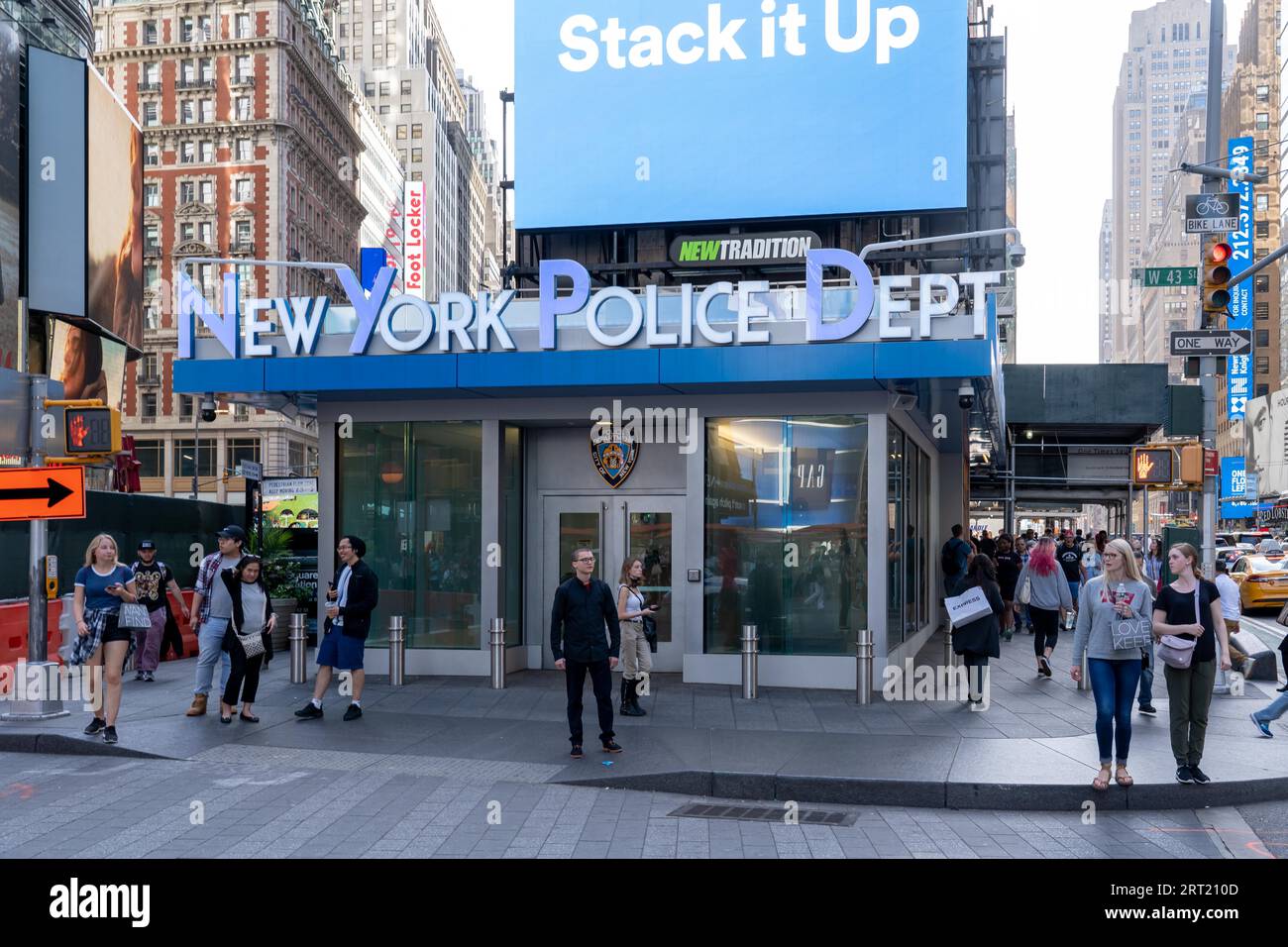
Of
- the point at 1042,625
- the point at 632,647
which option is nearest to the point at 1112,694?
the point at 632,647

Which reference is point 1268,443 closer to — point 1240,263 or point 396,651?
point 1240,263

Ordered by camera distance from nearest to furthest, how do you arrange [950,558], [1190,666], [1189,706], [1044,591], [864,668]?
1. [1189,706]
2. [1190,666]
3. [864,668]
4. [1044,591]
5. [950,558]

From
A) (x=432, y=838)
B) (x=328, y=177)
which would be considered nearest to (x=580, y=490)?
(x=432, y=838)

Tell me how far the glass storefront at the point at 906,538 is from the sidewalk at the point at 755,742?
2211 millimetres

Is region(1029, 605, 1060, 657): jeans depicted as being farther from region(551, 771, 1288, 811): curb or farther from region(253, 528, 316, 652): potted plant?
region(253, 528, 316, 652): potted plant

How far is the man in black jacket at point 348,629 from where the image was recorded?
1165cm

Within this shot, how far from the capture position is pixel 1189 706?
29.6 ft

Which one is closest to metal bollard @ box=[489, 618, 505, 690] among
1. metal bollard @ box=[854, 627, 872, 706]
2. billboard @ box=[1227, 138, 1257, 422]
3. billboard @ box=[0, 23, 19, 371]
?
metal bollard @ box=[854, 627, 872, 706]

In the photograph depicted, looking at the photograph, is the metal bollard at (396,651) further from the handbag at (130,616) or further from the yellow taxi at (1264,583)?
the yellow taxi at (1264,583)

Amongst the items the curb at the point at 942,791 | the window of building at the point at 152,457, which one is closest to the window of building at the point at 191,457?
the window of building at the point at 152,457

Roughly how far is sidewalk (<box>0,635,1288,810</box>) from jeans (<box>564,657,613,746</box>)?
235mm

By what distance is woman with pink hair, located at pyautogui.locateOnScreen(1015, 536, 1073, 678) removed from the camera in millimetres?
15109

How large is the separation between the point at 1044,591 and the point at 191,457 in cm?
6940

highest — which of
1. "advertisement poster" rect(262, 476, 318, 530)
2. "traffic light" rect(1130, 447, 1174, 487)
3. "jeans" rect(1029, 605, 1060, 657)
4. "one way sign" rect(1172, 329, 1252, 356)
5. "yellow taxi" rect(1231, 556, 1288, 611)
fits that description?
"one way sign" rect(1172, 329, 1252, 356)
